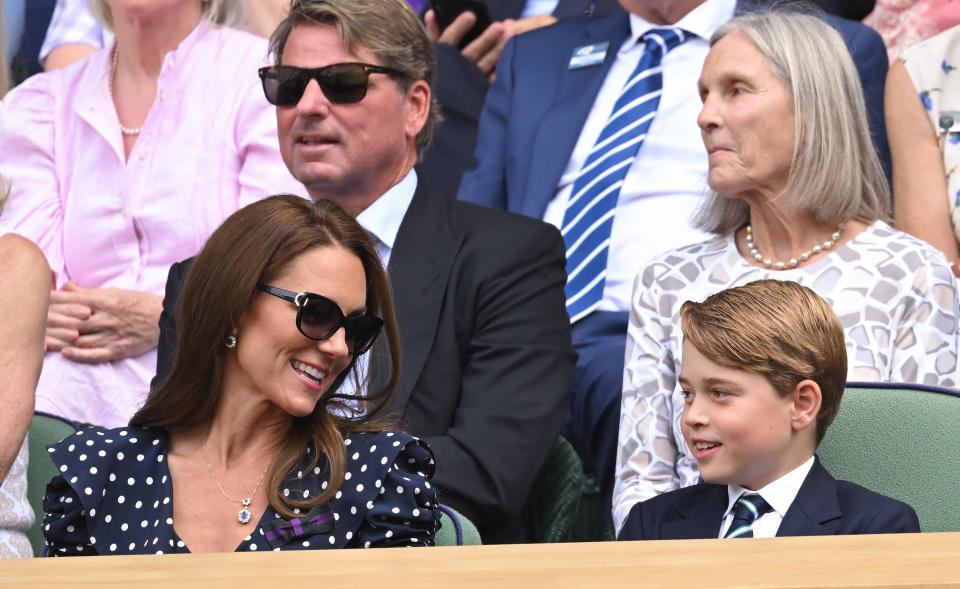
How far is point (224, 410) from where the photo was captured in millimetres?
2035

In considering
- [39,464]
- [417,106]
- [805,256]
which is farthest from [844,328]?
[39,464]

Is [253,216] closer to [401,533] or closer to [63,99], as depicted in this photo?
[401,533]

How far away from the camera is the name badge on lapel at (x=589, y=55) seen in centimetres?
363

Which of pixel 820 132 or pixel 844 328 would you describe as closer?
pixel 844 328

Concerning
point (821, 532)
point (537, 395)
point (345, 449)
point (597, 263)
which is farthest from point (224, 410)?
point (597, 263)

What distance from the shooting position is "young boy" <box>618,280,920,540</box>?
2121 mm

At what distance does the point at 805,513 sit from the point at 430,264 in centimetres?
100

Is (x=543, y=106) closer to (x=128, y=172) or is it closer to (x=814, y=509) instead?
(x=128, y=172)

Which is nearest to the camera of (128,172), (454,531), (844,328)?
(454,531)

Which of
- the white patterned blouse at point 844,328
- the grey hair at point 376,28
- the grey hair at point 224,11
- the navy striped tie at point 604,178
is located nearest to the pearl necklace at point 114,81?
the grey hair at point 224,11

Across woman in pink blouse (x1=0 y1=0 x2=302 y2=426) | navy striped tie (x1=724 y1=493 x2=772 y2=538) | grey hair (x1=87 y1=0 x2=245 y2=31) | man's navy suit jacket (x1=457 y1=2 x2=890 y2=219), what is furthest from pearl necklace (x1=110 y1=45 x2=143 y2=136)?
navy striped tie (x1=724 y1=493 x2=772 y2=538)

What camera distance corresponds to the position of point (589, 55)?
365 cm

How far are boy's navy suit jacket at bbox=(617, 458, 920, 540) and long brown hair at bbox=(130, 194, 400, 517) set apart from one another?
514 mm

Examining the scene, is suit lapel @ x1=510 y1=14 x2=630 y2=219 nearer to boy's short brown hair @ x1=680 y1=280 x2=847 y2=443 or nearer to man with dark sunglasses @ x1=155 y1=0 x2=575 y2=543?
man with dark sunglasses @ x1=155 y1=0 x2=575 y2=543
